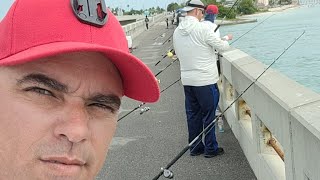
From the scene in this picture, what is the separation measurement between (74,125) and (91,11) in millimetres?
359

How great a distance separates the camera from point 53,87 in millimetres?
1443

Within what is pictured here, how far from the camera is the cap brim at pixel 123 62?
1.37 m

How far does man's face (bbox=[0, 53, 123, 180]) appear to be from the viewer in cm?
136

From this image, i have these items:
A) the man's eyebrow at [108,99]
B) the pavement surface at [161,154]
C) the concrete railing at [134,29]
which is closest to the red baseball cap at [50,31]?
the man's eyebrow at [108,99]

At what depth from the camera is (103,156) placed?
62.7 inches

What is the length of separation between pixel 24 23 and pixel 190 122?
199 inches

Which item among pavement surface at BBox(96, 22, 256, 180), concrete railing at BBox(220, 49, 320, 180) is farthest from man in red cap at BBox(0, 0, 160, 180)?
pavement surface at BBox(96, 22, 256, 180)

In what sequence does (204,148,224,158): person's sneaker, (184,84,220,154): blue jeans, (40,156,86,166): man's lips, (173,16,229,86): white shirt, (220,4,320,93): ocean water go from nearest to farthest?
(40,156,86,166): man's lips → (173,16,229,86): white shirt → (184,84,220,154): blue jeans → (204,148,224,158): person's sneaker → (220,4,320,93): ocean water

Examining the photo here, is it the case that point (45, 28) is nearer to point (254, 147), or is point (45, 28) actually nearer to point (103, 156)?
point (103, 156)

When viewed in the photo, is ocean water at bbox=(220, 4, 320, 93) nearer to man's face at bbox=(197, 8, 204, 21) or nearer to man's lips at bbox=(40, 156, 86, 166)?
man's face at bbox=(197, 8, 204, 21)

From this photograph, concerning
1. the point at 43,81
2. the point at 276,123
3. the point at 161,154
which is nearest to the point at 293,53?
the point at 161,154

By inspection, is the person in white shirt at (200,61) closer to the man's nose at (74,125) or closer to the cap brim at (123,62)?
the cap brim at (123,62)

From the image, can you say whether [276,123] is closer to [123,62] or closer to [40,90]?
[123,62]

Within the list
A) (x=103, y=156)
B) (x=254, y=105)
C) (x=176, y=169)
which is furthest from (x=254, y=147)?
(x=103, y=156)
